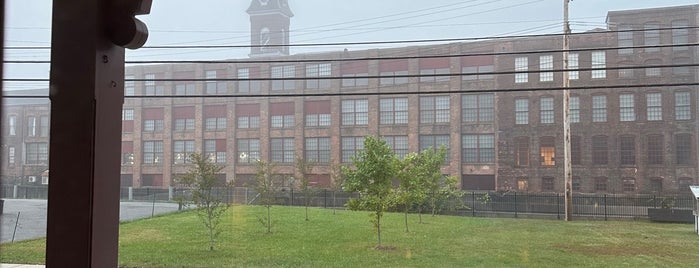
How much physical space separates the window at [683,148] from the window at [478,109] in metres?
8.32

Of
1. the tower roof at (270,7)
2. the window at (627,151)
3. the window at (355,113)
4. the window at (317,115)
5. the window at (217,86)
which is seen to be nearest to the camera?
the window at (627,151)

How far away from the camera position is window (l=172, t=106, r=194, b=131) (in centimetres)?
2336

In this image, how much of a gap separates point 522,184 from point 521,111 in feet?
11.7

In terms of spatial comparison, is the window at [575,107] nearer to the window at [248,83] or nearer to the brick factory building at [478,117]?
the brick factory building at [478,117]

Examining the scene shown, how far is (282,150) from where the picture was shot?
24.9 metres

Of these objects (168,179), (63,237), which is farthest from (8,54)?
(168,179)

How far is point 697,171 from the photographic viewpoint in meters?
22.9

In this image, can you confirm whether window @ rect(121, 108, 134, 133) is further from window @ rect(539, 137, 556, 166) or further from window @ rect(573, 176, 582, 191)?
window @ rect(573, 176, 582, 191)

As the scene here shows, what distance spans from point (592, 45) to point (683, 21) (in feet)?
12.8

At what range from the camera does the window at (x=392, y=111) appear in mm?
25175

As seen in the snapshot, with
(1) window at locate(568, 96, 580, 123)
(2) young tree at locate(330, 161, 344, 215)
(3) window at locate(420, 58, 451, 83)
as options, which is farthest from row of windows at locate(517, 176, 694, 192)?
(2) young tree at locate(330, 161, 344, 215)

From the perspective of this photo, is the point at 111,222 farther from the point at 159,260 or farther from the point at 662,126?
the point at 662,126

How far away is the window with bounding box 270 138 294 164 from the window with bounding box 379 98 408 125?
15.3ft

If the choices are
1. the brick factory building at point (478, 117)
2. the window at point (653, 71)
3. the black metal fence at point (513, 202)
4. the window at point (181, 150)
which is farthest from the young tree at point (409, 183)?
the window at point (653, 71)
